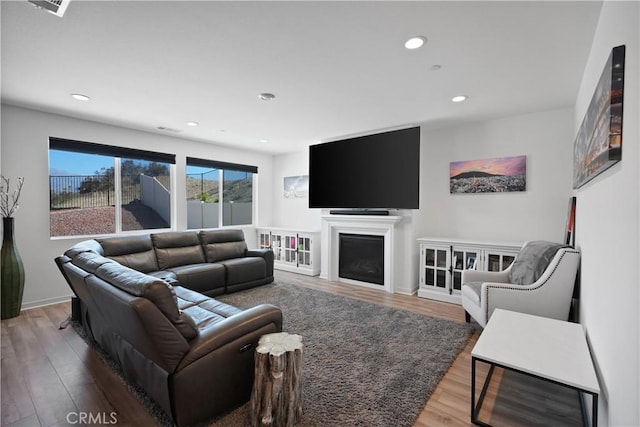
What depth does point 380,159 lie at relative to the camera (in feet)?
14.0

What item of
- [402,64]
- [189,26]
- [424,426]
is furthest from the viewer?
[402,64]

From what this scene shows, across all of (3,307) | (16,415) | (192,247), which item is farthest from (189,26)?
(3,307)

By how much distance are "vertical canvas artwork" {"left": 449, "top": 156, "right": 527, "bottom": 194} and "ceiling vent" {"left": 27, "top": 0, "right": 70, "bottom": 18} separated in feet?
14.3

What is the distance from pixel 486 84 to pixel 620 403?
2.61m

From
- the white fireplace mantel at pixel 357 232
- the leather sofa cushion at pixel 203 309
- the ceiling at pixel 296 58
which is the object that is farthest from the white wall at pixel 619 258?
the white fireplace mantel at pixel 357 232

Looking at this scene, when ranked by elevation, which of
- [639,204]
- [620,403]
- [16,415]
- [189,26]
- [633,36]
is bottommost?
[16,415]

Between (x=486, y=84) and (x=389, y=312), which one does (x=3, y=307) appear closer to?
(x=389, y=312)

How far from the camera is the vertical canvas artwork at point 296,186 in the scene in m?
6.01

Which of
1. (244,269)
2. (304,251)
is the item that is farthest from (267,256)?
(304,251)

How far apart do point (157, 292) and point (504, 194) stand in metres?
4.15

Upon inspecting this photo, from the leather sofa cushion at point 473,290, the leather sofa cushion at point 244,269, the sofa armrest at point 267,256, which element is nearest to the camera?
the leather sofa cushion at point 473,290

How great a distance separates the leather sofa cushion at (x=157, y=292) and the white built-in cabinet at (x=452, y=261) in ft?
10.9

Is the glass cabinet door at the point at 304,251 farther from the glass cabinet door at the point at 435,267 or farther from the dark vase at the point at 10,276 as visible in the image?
the dark vase at the point at 10,276
